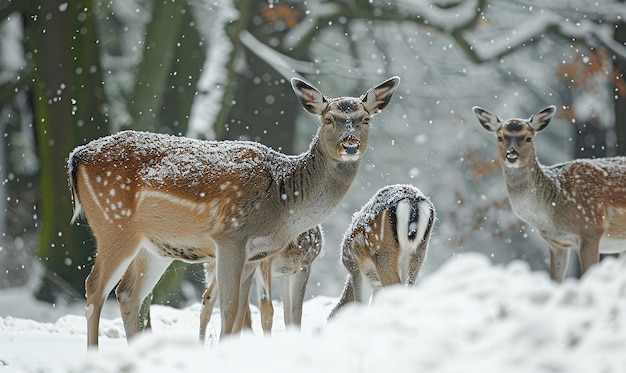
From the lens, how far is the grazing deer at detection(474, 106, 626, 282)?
7602mm

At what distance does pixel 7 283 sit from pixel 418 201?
31.0ft

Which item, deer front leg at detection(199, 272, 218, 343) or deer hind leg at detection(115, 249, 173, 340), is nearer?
deer hind leg at detection(115, 249, 173, 340)

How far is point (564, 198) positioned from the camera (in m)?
7.71

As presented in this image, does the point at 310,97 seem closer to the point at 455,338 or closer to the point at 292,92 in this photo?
the point at 455,338

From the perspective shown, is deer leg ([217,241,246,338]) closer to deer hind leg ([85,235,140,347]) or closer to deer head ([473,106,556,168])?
deer hind leg ([85,235,140,347])

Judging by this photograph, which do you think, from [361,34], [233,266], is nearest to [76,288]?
[233,266]

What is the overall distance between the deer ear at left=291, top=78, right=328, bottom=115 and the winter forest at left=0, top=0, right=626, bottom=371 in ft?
11.2

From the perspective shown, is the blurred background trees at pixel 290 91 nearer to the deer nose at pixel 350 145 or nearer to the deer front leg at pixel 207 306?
the deer front leg at pixel 207 306

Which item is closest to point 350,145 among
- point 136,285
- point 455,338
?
point 136,285

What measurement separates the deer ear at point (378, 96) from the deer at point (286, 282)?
4.97 feet

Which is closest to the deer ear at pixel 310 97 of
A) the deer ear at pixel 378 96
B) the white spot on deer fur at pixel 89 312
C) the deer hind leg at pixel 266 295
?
the deer ear at pixel 378 96

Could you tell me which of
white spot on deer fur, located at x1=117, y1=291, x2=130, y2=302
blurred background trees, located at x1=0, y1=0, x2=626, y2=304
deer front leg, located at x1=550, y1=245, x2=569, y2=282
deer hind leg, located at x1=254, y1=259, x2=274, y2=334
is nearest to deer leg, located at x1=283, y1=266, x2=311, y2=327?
deer hind leg, located at x1=254, y1=259, x2=274, y2=334

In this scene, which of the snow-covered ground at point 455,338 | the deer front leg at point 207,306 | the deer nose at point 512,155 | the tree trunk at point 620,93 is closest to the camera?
the snow-covered ground at point 455,338

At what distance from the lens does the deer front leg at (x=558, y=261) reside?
792cm
